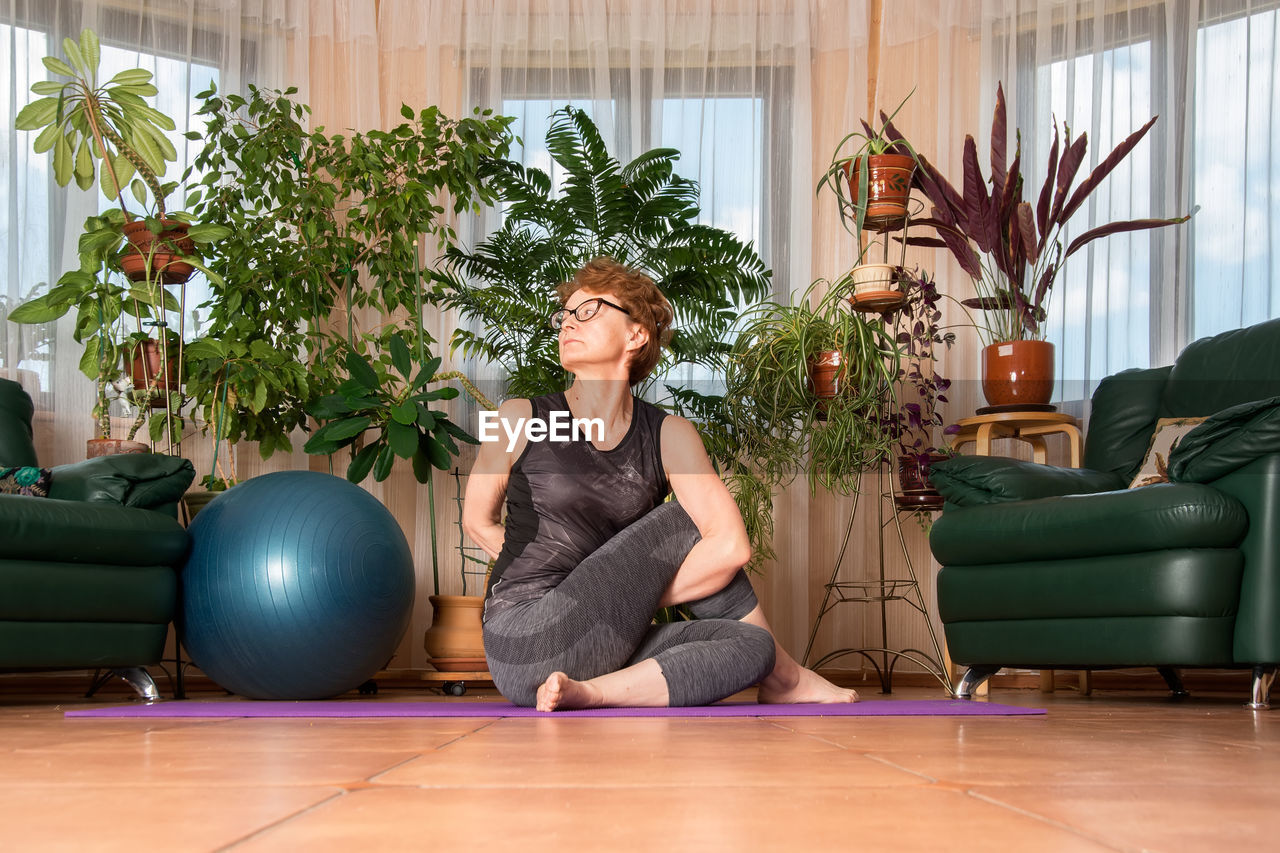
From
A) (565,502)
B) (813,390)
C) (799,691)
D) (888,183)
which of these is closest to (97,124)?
(565,502)

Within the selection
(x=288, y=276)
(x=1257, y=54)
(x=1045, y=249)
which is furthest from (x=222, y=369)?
(x=1257, y=54)

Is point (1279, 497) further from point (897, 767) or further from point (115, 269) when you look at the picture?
point (115, 269)

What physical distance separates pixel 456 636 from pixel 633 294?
1.43 m

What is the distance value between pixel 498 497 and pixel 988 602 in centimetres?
128

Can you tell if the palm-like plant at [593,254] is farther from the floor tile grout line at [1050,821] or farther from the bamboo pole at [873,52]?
the floor tile grout line at [1050,821]

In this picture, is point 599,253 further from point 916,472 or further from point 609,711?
point 609,711

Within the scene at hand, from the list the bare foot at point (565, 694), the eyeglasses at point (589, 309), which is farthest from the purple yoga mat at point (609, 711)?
the eyeglasses at point (589, 309)

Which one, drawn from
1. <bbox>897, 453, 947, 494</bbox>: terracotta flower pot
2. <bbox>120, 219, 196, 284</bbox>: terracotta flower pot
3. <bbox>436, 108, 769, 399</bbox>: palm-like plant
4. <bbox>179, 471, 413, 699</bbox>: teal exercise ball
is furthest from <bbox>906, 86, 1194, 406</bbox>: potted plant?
<bbox>120, 219, 196, 284</bbox>: terracotta flower pot

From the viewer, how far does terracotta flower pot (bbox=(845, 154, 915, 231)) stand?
357 cm

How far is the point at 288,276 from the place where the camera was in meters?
3.61

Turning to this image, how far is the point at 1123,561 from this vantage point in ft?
8.04

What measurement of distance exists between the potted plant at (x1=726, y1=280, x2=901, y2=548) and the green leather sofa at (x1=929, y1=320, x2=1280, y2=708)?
543 mm

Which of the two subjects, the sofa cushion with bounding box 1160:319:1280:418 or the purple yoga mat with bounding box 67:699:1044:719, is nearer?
the purple yoga mat with bounding box 67:699:1044:719

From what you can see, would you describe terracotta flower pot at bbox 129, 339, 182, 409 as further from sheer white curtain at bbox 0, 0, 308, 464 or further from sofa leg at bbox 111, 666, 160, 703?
sofa leg at bbox 111, 666, 160, 703
